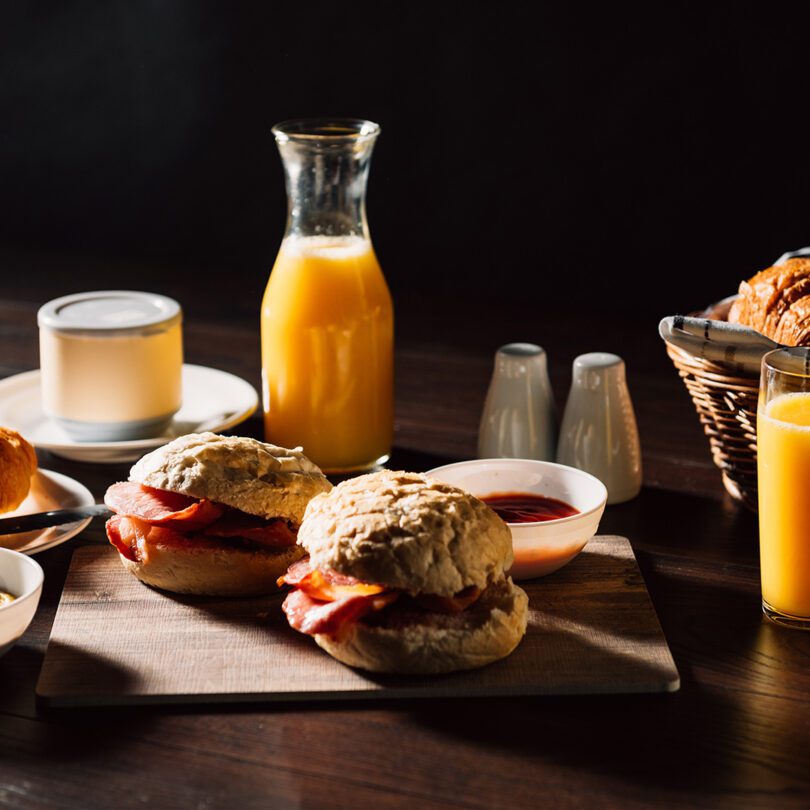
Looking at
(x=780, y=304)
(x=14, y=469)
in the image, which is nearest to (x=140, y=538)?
(x=14, y=469)

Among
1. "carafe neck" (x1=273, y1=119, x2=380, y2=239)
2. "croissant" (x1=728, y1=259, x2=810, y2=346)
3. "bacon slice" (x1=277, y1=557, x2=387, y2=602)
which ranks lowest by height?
"bacon slice" (x1=277, y1=557, x2=387, y2=602)

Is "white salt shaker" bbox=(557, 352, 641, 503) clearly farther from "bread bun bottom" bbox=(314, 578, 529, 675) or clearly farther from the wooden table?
"bread bun bottom" bbox=(314, 578, 529, 675)

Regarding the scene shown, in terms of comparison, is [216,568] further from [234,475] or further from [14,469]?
[14,469]

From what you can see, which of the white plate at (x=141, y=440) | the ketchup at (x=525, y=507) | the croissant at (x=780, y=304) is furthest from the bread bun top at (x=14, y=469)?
the croissant at (x=780, y=304)

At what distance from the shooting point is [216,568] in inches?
49.1

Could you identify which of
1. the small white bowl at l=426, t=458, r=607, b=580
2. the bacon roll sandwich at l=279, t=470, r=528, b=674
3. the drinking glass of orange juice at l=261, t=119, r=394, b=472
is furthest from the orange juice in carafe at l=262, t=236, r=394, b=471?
the bacon roll sandwich at l=279, t=470, r=528, b=674

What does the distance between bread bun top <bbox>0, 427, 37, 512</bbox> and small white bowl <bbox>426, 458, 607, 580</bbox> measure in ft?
1.55

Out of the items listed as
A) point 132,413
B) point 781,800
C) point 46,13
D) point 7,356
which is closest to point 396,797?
point 781,800

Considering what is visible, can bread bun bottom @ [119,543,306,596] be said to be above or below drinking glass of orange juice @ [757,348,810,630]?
below

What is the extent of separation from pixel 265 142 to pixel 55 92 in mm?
548

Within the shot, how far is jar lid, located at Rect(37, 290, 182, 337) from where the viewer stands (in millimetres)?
1658

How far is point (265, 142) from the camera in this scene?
2.84m

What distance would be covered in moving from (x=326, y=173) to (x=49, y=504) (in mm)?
521

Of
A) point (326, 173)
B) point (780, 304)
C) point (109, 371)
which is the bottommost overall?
point (109, 371)
